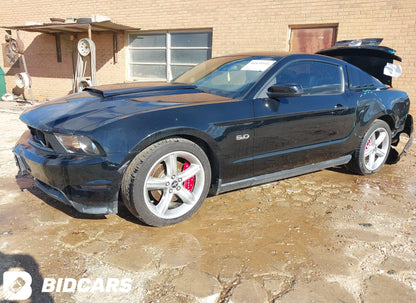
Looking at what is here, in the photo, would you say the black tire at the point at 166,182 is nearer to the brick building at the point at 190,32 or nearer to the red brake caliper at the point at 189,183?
the red brake caliper at the point at 189,183

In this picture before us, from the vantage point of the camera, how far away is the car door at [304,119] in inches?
122

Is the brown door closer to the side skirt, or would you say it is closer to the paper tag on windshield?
the side skirt

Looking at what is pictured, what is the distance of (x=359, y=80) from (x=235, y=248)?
9.12 ft

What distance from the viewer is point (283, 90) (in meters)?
3.04

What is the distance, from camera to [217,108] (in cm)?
285

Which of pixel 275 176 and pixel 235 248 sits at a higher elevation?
pixel 275 176

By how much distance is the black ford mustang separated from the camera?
2.45 meters

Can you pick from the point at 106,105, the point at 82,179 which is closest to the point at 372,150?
the point at 106,105

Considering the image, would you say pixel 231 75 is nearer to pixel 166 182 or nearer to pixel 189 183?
→ pixel 189 183

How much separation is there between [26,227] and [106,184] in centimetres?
91

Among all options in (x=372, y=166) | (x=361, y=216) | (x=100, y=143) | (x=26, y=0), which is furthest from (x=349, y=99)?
(x=26, y=0)

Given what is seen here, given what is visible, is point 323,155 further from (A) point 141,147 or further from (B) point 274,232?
(A) point 141,147

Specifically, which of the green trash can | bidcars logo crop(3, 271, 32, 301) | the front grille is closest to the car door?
the front grille

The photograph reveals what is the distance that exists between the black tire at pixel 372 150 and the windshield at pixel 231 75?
5.52 ft
